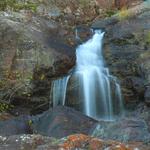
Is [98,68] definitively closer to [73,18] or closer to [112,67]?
[112,67]

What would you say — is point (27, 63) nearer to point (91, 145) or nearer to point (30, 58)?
point (30, 58)

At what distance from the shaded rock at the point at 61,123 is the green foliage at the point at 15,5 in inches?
214

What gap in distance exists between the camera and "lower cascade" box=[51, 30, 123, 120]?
1037cm

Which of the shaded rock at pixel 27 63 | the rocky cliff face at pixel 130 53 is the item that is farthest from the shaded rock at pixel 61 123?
the rocky cliff face at pixel 130 53

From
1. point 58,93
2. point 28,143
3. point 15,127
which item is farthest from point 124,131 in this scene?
point 58,93

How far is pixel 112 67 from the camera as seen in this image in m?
11.1

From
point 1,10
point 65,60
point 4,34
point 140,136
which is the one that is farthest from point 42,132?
point 1,10

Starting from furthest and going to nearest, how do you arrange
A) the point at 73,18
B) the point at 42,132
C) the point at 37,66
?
the point at 73,18 < the point at 37,66 < the point at 42,132

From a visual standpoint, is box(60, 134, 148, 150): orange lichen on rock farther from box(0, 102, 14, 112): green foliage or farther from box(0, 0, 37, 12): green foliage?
box(0, 0, 37, 12): green foliage

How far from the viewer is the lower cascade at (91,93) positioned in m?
10.4

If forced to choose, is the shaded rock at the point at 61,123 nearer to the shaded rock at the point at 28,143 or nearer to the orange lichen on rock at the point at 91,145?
the shaded rock at the point at 28,143

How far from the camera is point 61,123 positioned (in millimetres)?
7773

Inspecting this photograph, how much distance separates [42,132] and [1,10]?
578 cm

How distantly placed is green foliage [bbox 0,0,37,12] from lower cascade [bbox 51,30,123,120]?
3460 mm
